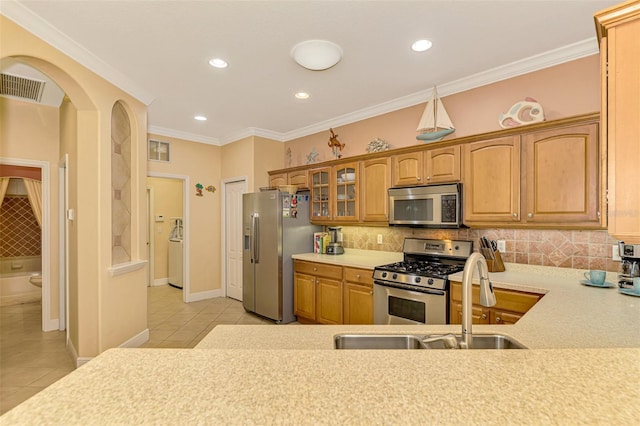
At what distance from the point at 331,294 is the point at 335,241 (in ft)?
2.73

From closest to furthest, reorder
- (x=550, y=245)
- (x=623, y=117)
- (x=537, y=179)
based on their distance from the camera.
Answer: (x=623, y=117), (x=537, y=179), (x=550, y=245)

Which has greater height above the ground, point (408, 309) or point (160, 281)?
point (408, 309)

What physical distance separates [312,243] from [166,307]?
2483 mm

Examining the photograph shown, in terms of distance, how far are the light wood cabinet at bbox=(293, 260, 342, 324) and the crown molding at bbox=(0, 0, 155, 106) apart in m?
2.67

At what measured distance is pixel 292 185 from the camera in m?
4.41

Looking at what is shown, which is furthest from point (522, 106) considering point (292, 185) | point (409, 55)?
point (292, 185)

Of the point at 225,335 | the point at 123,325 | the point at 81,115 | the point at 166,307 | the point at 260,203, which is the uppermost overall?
the point at 81,115

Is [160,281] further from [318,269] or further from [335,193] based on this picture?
[335,193]

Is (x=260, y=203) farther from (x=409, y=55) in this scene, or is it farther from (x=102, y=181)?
(x=409, y=55)

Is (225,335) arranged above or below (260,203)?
below

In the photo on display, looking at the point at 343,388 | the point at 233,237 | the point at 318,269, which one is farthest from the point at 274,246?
the point at 343,388

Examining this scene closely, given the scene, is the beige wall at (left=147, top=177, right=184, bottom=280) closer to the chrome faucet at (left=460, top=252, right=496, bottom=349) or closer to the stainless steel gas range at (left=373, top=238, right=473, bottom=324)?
the stainless steel gas range at (left=373, top=238, right=473, bottom=324)

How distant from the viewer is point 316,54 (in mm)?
2473

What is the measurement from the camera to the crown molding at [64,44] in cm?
198
